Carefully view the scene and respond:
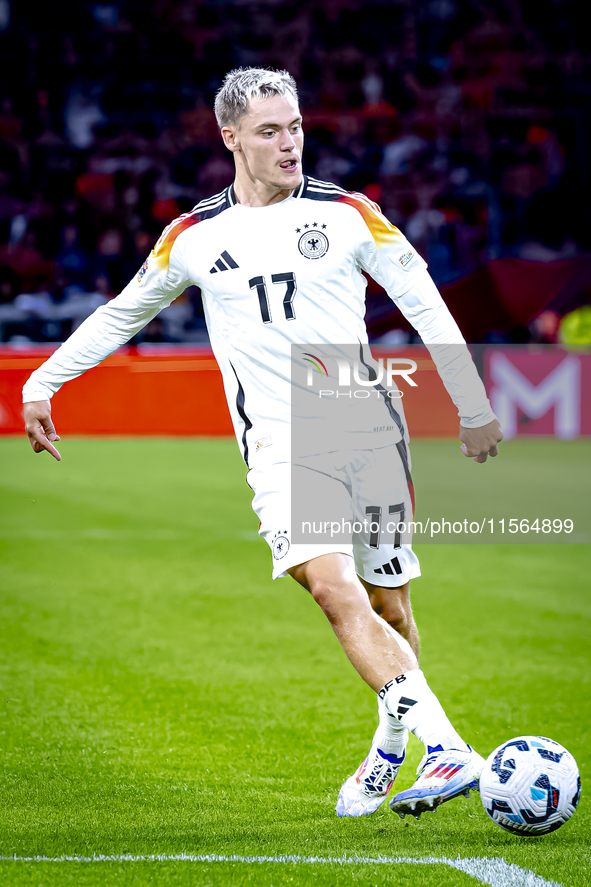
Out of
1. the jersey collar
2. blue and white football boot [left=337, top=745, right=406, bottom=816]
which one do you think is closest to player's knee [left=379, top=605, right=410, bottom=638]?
blue and white football boot [left=337, top=745, right=406, bottom=816]

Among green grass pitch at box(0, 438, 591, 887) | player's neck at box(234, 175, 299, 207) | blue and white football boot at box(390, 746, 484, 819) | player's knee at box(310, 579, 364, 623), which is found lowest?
green grass pitch at box(0, 438, 591, 887)

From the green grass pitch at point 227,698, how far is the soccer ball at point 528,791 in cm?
9

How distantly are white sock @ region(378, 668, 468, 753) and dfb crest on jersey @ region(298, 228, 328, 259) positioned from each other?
51.4 inches

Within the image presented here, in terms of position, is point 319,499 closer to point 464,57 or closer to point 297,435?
point 297,435

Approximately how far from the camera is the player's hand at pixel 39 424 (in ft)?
11.8

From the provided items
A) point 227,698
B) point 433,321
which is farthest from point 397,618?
point 227,698

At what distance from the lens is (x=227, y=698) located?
196 inches

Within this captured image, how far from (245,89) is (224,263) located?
0.57 meters

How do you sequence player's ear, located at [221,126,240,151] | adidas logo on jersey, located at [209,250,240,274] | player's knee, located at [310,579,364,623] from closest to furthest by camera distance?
player's knee, located at [310,579,364,623]
adidas logo on jersey, located at [209,250,240,274]
player's ear, located at [221,126,240,151]

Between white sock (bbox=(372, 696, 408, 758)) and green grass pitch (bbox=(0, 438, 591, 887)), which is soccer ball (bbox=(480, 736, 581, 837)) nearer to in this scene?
green grass pitch (bbox=(0, 438, 591, 887))

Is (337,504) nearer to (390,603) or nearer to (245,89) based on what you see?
(390,603)

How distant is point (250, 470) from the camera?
350 cm

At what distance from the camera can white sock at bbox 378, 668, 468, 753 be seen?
2984mm

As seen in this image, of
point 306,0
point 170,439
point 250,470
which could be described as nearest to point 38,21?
point 306,0
